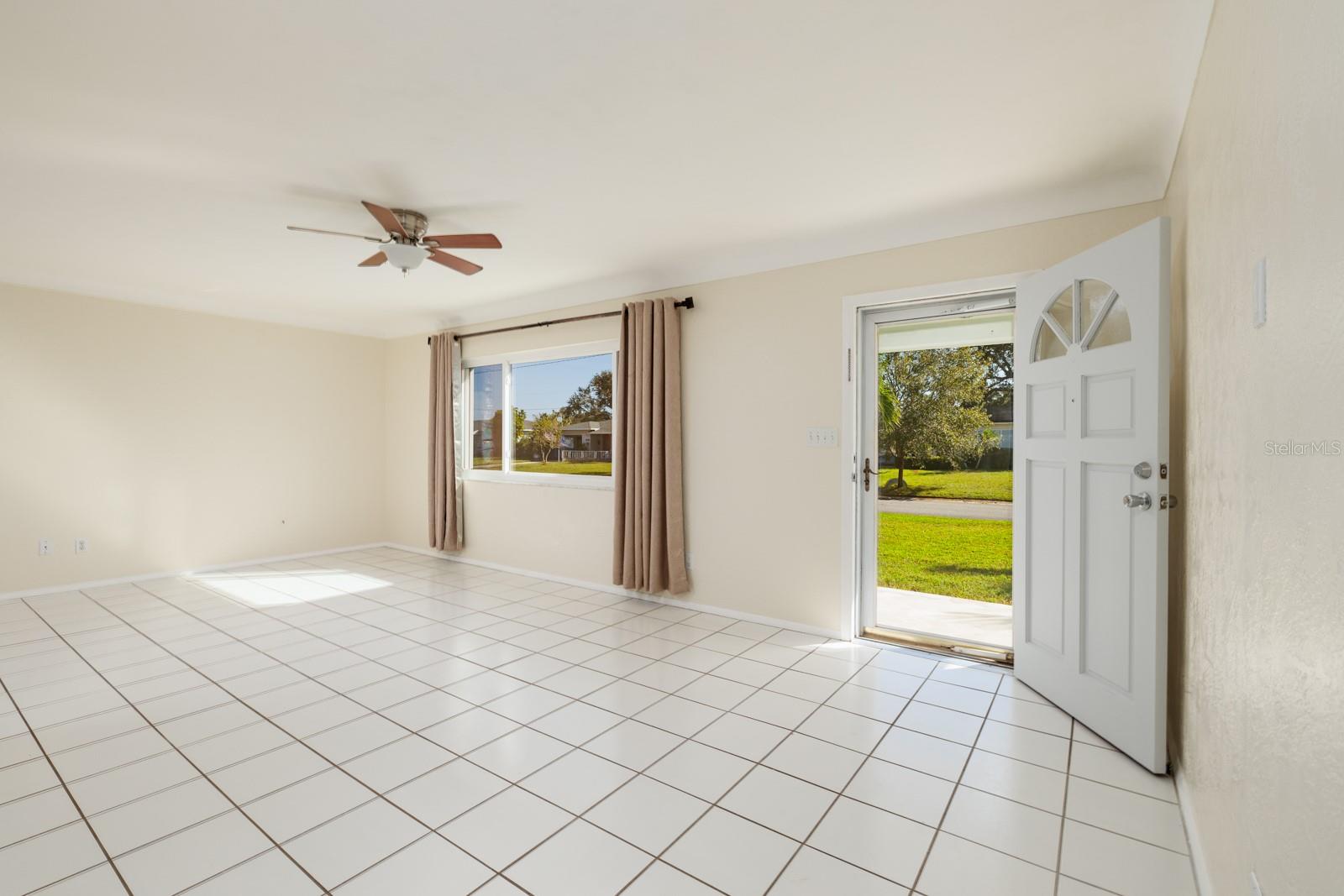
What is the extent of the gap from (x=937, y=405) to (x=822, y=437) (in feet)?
5.85

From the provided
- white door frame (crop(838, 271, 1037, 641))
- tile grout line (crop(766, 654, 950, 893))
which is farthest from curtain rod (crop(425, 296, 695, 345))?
tile grout line (crop(766, 654, 950, 893))

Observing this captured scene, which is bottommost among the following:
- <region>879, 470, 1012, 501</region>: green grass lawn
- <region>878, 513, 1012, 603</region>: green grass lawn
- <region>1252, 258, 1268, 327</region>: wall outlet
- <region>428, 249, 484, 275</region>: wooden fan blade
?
<region>878, 513, 1012, 603</region>: green grass lawn

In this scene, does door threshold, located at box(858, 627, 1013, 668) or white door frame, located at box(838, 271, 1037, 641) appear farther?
white door frame, located at box(838, 271, 1037, 641)

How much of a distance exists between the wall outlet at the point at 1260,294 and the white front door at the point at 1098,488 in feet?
3.50

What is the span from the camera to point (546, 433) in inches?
216

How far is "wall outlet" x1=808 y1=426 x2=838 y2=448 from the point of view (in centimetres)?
375

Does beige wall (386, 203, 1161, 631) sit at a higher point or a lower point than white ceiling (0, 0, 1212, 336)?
lower

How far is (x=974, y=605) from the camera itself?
4492 millimetres

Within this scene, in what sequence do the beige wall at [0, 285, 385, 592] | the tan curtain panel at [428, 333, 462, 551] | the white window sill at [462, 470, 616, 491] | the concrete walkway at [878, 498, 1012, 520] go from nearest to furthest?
the beige wall at [0, 285, 385, 592]
the white window sill at [462, 470, 616, 491]
the concrete walkway at [878, 498, 1012, 520]
the tan curtain panel at [428, 333, 462, 551]

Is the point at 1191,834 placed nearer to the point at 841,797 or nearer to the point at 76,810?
the point at 841,797

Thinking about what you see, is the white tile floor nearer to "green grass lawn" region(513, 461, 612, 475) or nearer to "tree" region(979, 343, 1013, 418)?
"green grass lawn" region(513, 461, 612, 475)

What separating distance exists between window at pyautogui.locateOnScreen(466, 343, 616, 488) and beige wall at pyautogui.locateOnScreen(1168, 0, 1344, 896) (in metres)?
3.80

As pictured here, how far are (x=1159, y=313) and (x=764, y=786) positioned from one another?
7.37 feet

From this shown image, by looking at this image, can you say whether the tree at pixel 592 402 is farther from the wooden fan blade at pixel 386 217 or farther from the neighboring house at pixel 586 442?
the wooden fan blade at pixel 386 217
